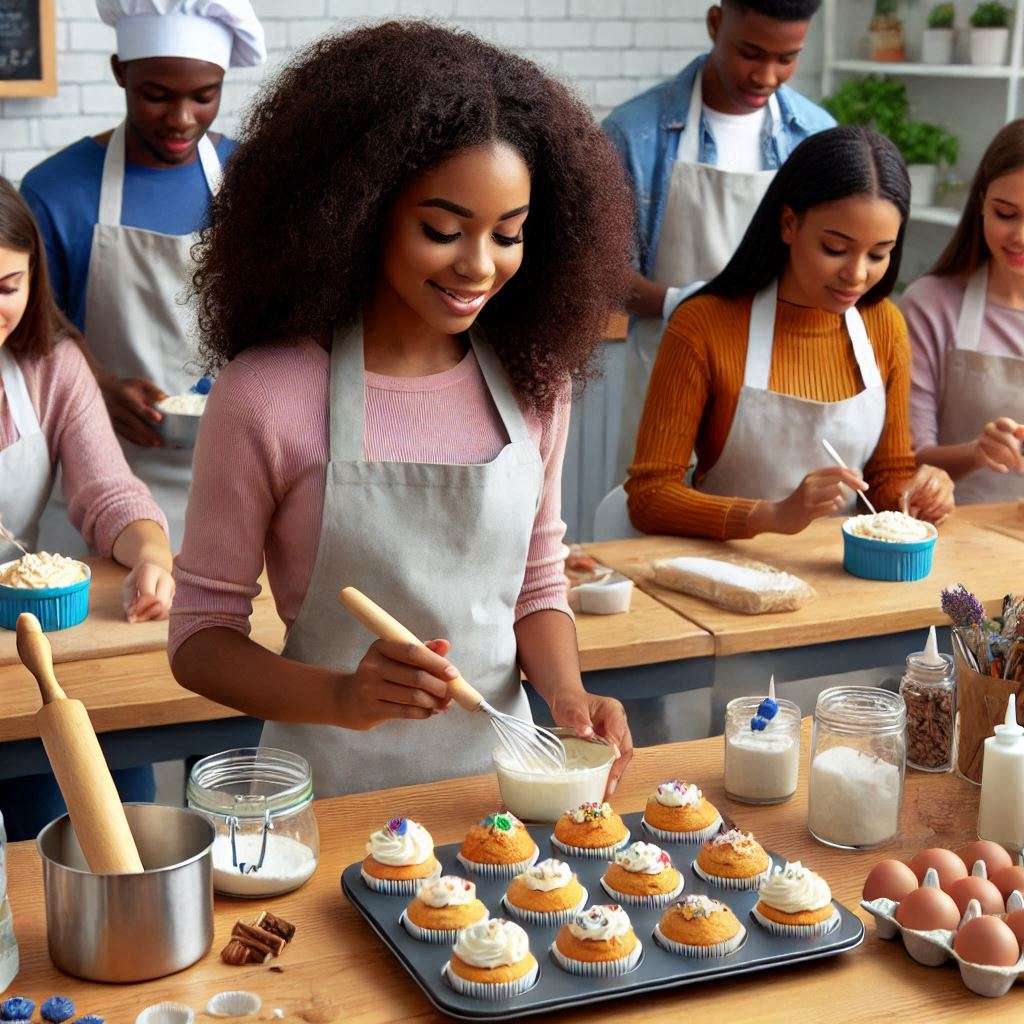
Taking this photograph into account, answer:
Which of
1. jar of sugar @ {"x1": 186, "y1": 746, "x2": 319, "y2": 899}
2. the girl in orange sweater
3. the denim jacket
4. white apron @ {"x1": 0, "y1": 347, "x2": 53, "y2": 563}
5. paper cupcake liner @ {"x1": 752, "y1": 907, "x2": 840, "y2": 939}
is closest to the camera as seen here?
paper cupcake liner @ {"x1": 752, "y1": 907, "x2": 840, "y2": 939}

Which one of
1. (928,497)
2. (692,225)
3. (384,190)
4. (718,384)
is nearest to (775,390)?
(718,384)

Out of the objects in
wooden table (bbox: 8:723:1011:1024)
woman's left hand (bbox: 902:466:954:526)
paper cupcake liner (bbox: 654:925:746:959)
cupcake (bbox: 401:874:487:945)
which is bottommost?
wooden table (bbox: 8:723:1011:1024)

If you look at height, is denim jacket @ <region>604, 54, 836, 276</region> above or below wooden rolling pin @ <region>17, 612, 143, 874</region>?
above

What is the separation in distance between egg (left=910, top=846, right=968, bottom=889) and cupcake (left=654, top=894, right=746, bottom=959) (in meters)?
0.21

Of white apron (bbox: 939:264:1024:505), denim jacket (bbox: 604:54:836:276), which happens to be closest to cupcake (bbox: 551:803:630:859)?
white apron (bbox: 939:264:1024:505)

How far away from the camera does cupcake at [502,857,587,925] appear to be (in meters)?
1.38

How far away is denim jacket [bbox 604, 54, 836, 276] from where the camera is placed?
3.87 m

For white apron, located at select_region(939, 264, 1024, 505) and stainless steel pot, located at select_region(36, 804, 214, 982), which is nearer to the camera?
stainless steel pot, located at select_region(36, 804, 214, 982)

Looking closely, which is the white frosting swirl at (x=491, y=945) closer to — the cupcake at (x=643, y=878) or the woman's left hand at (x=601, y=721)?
the cupcake at (x=643, y=878)

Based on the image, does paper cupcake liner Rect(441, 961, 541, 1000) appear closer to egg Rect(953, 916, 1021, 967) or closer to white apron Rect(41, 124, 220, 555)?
egg Rect(953, 916, 1021, 967)

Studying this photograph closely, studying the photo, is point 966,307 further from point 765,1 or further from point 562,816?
point 562,816

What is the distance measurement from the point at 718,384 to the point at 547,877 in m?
1.73

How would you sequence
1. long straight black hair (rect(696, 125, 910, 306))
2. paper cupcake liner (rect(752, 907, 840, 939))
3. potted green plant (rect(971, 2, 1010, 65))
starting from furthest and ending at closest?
1. potted green plant (rect(971, 2, 1010, 65))
2. long straight black hair (rect(696, 125, 910, 306))
3. paper cupcake liner (rect(752, 907, 840, 939))

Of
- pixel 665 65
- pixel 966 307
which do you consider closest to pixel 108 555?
pixel 966 307
